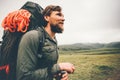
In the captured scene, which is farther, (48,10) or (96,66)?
(96,66)

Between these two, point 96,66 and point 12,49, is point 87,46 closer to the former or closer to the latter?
point 96,66

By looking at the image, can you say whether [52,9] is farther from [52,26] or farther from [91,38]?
[91,38]

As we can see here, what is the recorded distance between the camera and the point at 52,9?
1794mm

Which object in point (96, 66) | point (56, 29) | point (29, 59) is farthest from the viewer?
point (96, 66)

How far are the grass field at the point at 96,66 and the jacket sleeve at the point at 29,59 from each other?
1.33m

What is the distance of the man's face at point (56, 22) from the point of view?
→ 1.77m

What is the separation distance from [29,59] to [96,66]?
62.2 inches

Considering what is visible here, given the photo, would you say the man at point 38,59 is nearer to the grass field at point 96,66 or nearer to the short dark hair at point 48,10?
the short dark hair at point 48,10

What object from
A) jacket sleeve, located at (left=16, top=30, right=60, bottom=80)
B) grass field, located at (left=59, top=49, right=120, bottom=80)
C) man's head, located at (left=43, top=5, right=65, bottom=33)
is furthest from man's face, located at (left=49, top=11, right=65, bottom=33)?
grass field, located at (left=59, top=49, right=120, bottom=80)

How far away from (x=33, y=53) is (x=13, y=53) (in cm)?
15

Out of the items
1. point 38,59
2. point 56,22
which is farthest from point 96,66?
point 38,59

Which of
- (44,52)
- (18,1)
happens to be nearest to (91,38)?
(18,1)

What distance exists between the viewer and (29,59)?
5.05 feet

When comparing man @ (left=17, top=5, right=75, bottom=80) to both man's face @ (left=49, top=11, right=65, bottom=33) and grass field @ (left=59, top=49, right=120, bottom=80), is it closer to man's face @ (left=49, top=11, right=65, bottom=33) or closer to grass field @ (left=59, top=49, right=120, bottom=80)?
man's face @ (left=49, top=11, right=65, bottom=33)
